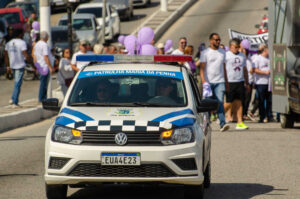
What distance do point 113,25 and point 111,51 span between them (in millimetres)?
21861

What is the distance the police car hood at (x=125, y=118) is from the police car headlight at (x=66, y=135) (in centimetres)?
5

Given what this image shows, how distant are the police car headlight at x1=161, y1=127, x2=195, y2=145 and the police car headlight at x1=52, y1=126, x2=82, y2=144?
32.9 inches

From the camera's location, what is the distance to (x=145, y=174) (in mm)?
8391

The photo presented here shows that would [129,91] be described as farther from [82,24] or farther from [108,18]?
[108,18]

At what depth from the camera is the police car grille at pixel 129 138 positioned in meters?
8.44

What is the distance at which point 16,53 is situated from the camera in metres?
20.2

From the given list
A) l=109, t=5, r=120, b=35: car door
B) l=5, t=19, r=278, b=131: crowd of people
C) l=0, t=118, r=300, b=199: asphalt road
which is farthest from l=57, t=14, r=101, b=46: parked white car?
l=0, t=118, r=300, b=199: asphalt road

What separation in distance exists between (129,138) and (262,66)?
39.0 feet

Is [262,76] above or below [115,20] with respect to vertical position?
above

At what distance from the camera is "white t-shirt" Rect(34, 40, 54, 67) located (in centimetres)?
2038

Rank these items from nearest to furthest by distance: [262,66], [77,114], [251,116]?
1. [77,114]
2. [262,66]
3. [251,116]

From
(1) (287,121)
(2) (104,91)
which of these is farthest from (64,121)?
(1) (287,121)

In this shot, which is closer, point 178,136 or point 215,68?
point 178,136

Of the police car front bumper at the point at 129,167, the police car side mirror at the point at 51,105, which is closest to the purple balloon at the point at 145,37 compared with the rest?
the police car side mirror at the point at 51,105
